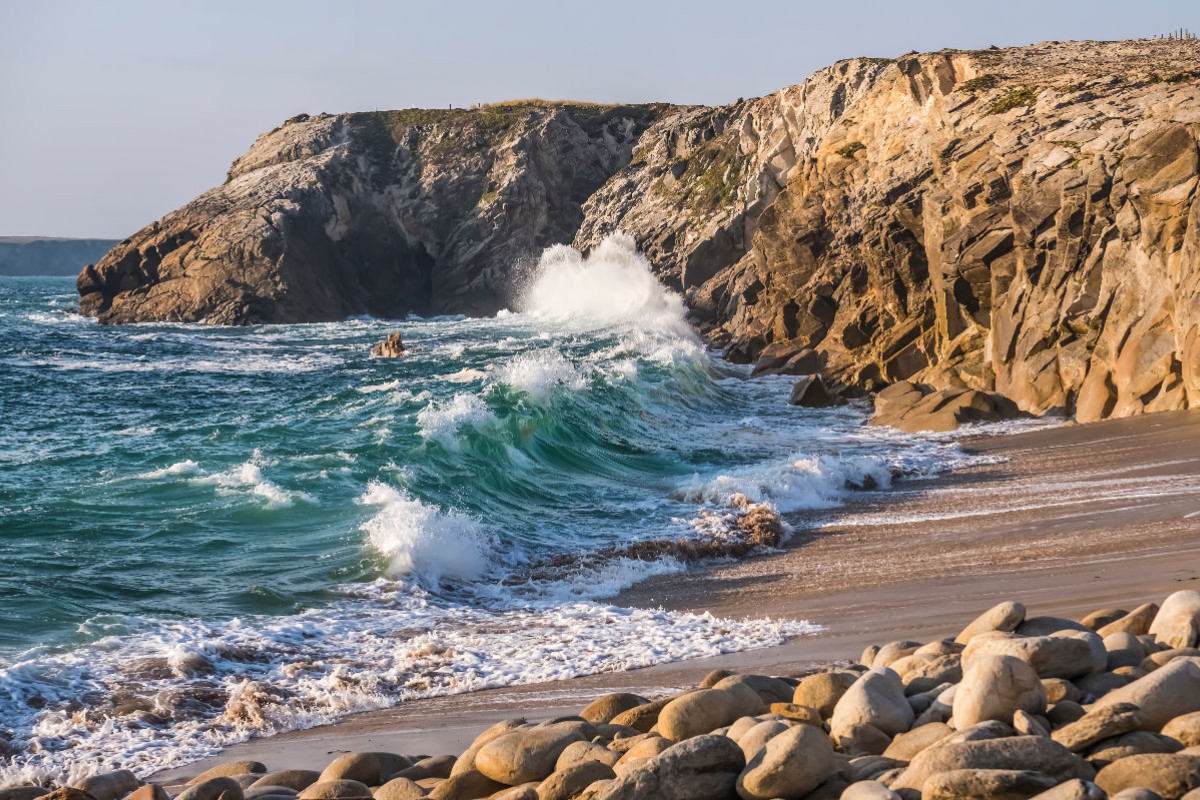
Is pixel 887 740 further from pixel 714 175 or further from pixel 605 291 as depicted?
pixel 605 291

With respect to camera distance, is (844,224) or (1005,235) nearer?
(1005,235)

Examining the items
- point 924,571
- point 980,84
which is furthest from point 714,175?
point 924,571

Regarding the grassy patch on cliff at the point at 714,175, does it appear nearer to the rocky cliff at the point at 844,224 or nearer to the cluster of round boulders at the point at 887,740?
the rocky cliff at the point at 844,224

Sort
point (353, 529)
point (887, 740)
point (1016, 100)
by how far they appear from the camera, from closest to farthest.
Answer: point (887, 740), point (353, 529), point (1016, 100)

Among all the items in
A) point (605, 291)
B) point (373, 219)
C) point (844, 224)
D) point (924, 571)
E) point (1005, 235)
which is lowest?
point (924, 571)

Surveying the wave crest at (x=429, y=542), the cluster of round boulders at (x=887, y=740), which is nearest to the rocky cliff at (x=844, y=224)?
the wave crest at (x=429, y=542)

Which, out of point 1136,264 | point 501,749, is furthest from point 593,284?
point 501,749

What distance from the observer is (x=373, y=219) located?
74250 millimetres

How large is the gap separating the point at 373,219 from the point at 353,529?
6251 cm

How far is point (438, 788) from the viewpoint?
5754 millimetres

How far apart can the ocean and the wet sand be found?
46cm

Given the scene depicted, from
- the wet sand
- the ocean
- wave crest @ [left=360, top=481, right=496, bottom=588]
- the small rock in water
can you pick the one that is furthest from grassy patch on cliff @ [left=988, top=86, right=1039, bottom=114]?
the small rock in water

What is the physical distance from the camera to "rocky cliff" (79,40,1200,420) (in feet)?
73.3

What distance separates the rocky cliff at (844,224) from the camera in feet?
73.3
